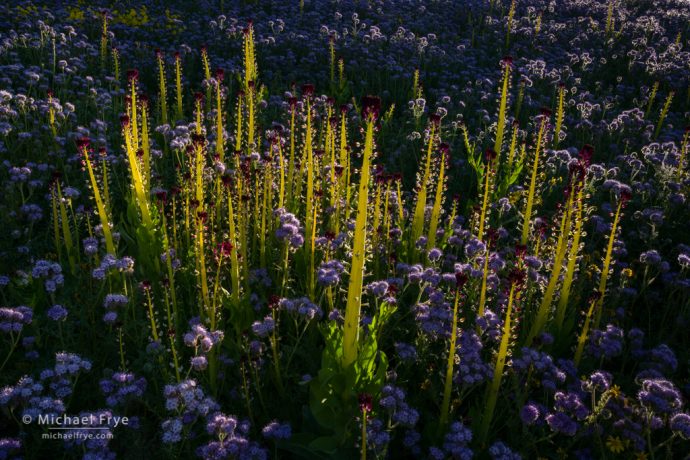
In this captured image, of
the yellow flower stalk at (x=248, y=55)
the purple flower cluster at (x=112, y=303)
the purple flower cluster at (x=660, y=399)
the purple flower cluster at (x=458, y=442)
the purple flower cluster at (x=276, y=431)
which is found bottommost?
the purple flower cluster at (x=276, y=431)

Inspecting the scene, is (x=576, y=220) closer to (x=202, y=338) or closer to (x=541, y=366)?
(x=541, y=366)

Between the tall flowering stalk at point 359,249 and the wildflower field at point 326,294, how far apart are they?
0.01m

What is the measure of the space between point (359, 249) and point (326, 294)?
187 cm

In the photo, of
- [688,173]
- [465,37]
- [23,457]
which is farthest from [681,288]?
[465,37]

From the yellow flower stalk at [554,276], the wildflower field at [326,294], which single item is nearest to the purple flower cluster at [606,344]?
the wildflower field at [326,294]

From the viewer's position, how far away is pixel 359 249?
2.77 meters

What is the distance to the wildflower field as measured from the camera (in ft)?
10.6

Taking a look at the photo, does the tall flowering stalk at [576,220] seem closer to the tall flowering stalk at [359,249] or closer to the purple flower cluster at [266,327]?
the tall flowering stalk at [359,249]

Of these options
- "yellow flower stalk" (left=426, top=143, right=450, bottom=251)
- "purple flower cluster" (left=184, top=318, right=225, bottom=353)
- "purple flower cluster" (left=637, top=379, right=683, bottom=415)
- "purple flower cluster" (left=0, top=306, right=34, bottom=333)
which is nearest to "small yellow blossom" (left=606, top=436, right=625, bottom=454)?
"purple flower cluster" (left=637, top=379, right=683, bottom=415)

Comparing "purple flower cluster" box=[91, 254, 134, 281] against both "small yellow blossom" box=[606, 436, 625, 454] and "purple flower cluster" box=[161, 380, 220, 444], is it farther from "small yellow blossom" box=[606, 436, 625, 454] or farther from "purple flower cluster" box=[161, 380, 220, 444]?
"small yellow blossom" box=[606, 436, 625, 454]

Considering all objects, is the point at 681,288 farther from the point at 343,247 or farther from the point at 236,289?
the point at 236,289

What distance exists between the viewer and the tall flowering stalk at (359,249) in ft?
8.43

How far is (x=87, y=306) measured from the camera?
14.0 feet

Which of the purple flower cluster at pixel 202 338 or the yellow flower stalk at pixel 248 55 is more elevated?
the yellow flower stalk at pixel 248 55
